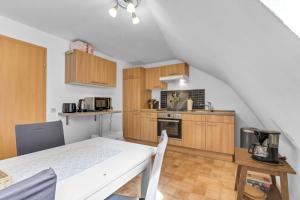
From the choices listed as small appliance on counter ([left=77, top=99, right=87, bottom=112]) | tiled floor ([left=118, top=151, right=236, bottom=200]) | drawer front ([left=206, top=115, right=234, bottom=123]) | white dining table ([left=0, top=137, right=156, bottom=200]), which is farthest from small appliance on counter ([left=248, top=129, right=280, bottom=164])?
small appliance on counter ([left=77, top=99, right=87, bottom=112])

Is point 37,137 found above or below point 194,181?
above

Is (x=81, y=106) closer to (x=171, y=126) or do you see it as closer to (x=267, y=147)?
(x=171, y=126)

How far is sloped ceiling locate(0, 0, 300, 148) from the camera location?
0.53 metres

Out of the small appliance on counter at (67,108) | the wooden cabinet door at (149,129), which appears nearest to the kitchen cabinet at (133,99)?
the wooden cabinet door at (149,129)

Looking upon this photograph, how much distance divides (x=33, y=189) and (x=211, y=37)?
1399mm

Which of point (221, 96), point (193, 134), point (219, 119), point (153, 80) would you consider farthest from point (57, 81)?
point (221, 96)

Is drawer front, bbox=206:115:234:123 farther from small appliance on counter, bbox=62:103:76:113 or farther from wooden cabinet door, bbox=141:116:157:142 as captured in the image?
small appliance on counter, bbox=62:103:76:113

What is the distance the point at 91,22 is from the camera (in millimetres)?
2225

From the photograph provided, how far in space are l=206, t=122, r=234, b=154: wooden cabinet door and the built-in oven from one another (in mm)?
650

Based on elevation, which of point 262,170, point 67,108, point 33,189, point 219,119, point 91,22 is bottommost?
point 262,170

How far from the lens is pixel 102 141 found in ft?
5.40

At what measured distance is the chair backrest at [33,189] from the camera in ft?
1.18

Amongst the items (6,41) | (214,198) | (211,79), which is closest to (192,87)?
(211,79)

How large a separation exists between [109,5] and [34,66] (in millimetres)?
1718
